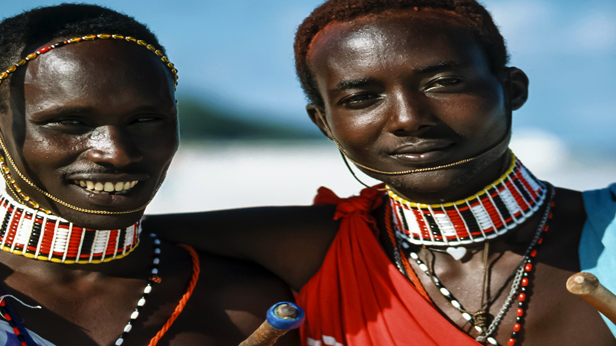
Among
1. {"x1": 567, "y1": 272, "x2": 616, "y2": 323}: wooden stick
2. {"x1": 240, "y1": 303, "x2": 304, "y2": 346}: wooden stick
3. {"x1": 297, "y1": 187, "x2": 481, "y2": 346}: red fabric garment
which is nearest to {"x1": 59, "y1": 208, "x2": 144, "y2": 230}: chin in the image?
{"x1": 240, "y1": 303, "x2": 304, "y2": 346}: wooden stick

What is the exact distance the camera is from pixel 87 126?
6.57ft

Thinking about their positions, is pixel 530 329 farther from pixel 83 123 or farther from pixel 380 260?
pixel 83 123

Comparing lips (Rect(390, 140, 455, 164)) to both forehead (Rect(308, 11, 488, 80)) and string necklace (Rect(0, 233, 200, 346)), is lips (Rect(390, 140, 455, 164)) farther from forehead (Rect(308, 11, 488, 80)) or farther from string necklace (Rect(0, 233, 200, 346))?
string necklace (Rect(0, 233, 200, 346))

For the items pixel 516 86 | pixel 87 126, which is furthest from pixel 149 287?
pixel 516 86

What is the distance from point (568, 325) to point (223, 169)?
1065 centimetres

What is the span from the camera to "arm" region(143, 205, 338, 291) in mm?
2553

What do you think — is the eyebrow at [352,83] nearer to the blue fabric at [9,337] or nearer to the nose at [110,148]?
the nose at [110,148]

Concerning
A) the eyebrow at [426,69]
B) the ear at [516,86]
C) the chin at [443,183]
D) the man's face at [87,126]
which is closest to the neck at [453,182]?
the chin at [443,183]

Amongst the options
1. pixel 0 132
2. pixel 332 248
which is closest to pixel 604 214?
pixel 332 248

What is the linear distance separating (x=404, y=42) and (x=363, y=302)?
1.10 m

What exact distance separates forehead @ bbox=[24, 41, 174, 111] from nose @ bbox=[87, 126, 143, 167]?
0.10 m

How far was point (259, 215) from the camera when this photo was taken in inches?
105

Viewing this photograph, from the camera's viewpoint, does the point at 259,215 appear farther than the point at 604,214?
Yes

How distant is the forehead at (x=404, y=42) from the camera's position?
7.03ft
